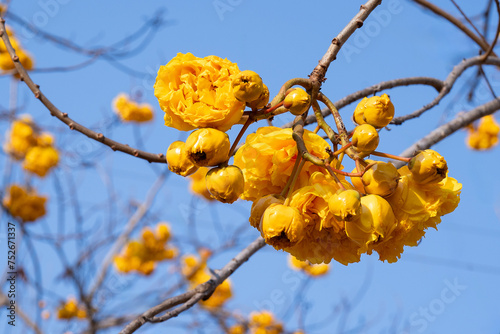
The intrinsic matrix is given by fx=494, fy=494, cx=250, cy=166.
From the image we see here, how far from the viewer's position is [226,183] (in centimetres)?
93

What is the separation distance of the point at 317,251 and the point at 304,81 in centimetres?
35

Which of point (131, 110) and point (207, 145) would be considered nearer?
point (207, 145)

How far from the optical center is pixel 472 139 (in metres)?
6.20

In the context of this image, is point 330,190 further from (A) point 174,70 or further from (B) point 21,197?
(B) point 21,197

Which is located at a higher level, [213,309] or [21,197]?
[21,197]

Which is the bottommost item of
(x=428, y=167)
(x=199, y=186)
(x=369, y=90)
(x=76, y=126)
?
(x=428, y=167)

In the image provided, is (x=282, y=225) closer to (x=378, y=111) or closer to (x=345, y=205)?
(x=345, y=205)

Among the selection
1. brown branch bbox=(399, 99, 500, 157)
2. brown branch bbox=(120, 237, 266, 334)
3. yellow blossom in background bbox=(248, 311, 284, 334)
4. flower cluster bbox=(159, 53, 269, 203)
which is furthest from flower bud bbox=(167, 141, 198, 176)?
yellow blossom in background bbox=(248, 311, 284, 334)

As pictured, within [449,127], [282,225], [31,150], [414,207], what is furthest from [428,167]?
[31,150]

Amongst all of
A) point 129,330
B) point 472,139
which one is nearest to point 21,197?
point 129,330

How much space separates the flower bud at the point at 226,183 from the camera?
3.04ft

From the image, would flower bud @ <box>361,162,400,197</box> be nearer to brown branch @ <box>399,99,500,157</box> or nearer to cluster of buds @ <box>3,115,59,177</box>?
brown branch @ <box>399,99,500,157</box>

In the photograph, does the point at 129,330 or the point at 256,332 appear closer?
the point at 129,330

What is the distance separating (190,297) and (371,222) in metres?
0.75
